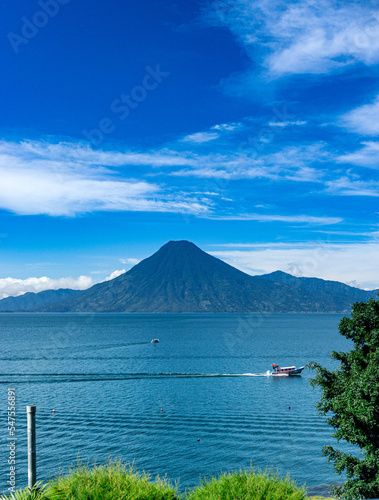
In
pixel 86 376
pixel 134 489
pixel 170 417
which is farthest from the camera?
pixel 86 376

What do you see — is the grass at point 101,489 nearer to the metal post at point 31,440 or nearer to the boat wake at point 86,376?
the metal post at point 31,440

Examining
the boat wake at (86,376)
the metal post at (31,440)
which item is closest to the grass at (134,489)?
the metal post at (31,440)

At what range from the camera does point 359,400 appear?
→ 78.8 ft

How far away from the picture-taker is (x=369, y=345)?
27.1 meters

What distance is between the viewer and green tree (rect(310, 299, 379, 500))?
23938 millimetres

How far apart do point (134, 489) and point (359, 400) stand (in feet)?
49.2

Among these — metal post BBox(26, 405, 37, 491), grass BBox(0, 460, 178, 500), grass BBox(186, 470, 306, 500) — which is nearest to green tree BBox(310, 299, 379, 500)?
grass BBox(186, 470, 306, 500)

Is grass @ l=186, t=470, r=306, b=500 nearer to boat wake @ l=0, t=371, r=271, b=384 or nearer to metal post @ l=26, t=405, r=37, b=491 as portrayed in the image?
metal post @ l=26, t=405, r=37, b=491

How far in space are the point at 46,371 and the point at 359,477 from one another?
9235cm

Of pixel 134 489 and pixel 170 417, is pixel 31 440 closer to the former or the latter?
pixel 134 489

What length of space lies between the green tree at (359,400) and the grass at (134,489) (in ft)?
28.9

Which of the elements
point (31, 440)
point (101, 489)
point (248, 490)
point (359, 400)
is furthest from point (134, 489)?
point (359, 400)

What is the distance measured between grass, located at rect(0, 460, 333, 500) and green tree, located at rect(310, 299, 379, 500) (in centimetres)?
882

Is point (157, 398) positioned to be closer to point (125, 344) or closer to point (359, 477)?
point (359, 477)
